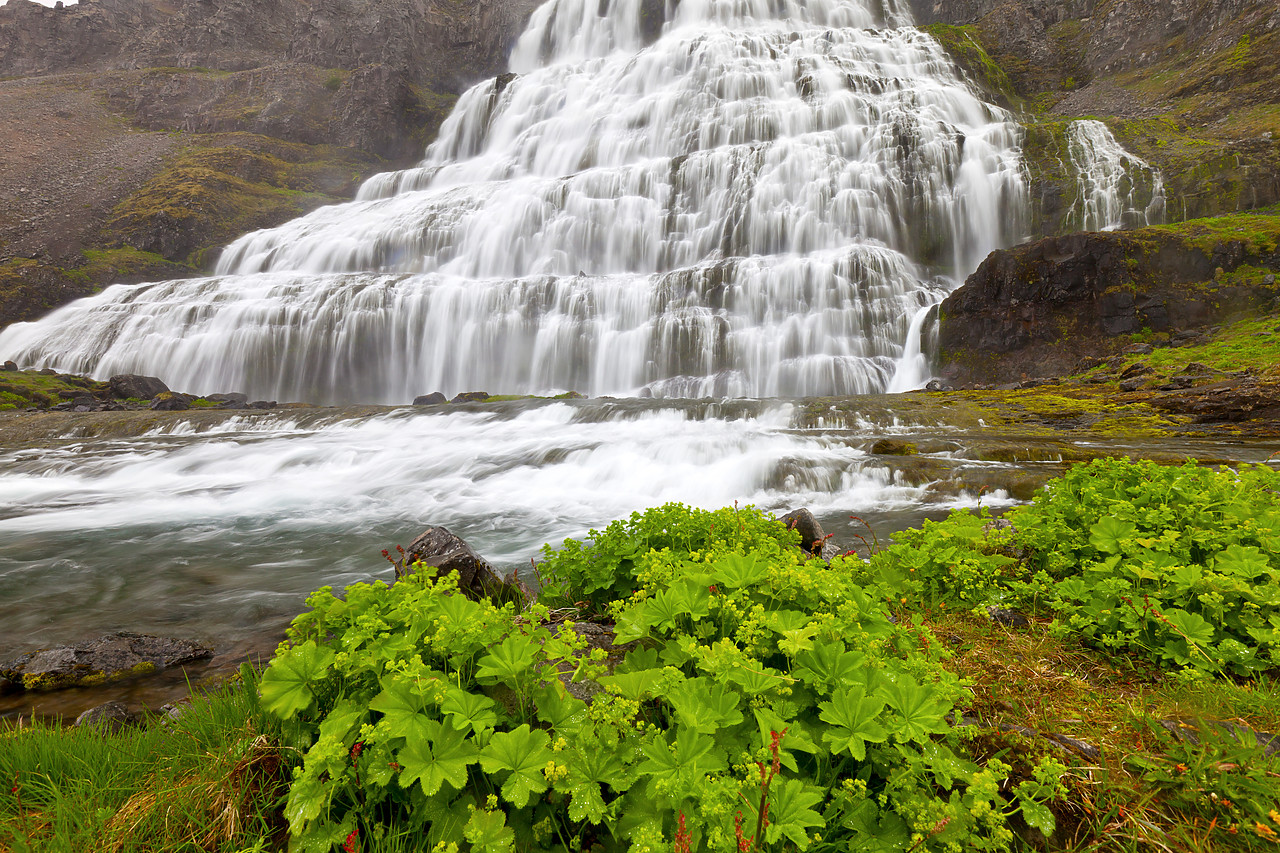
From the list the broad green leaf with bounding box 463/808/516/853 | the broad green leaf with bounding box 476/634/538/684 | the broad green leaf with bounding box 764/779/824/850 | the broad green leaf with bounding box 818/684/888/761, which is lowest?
the broad green leaf with bounding box 463/808/516/853

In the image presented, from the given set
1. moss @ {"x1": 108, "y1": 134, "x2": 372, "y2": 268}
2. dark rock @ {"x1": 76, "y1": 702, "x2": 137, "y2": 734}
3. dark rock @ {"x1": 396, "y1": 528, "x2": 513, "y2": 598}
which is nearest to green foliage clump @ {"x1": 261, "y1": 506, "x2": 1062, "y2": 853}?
dark rock @ {"x1": 396, "y1": 528, "x2": 513, "y2": 598}

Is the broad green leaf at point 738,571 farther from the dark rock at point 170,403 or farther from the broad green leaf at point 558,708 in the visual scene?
the dark rock at point 170,403

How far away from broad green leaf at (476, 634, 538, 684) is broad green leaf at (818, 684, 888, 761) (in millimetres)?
889

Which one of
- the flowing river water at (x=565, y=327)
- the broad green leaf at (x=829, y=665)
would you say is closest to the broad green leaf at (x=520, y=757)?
the broad green leaf at (x=829, y=665)

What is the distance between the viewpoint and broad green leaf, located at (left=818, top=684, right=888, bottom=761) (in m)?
1.57

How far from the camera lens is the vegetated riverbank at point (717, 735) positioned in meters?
1.53

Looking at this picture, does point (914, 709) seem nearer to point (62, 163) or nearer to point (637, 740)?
point (637, 740)

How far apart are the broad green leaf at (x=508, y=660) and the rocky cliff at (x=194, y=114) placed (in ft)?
144

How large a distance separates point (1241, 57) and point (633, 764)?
4663 cm

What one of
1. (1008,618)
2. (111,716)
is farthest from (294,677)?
(1008,618)

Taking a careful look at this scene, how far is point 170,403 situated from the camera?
2048 centimetres

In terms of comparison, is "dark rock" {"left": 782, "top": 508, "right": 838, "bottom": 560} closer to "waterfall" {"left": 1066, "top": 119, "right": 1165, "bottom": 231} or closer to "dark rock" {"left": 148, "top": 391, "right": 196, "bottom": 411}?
"dark rock" {"left": 148, "top": 391, "right": 196, "bottom": 411}

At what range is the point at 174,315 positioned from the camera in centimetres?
2712

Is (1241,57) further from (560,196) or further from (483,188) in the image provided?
(483,188)
